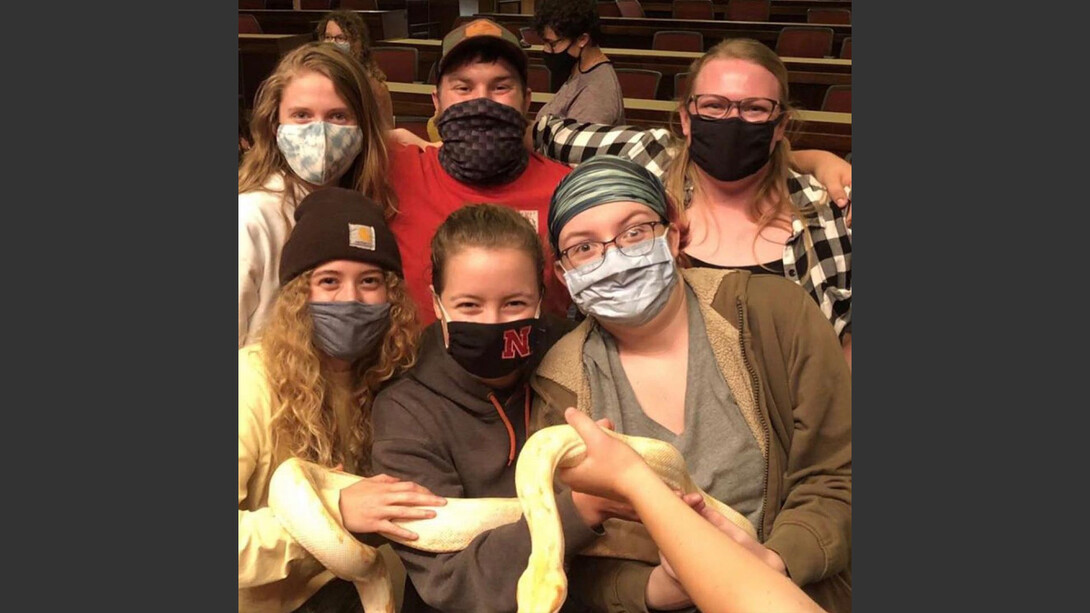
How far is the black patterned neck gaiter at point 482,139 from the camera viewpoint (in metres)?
1.87

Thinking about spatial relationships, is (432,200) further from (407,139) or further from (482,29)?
(482,29)

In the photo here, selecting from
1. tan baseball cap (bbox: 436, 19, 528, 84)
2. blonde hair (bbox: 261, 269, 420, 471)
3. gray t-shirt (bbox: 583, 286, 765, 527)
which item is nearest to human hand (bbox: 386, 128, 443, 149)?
tan baseball cap (bbox: 436, 19, 528, 84)

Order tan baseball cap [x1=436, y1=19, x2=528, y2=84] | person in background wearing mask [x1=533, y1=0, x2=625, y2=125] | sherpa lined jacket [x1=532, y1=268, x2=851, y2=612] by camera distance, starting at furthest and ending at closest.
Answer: person in background wearing mask [x1=533, y1=0, x2=625, y2=125], tan baseball cap [x1=436, y1=19, x2=528, y2=84], sherpa lined jacket [x1=532, y1=268, x2=851, y2=612]

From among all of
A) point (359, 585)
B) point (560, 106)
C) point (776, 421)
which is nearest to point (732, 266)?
point (776, 421)

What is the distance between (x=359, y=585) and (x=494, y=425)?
0.38 metres

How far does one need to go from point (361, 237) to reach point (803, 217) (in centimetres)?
84

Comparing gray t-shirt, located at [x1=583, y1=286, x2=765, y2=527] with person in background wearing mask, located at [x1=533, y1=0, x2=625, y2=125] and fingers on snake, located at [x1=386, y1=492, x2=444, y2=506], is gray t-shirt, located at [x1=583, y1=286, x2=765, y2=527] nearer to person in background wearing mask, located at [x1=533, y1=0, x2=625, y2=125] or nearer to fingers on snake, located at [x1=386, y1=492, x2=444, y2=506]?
fingers on snake, located at [x1=386, y1=492, x2=444, y2=506]

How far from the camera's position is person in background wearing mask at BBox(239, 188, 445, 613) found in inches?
66.6

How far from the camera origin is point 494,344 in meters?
1.63

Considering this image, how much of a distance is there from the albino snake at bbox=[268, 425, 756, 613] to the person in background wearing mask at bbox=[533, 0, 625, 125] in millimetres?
774

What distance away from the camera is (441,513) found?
64.4 inches

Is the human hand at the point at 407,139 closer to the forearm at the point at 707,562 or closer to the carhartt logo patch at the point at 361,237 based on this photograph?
the carhartt logo patch at the point at 361,237

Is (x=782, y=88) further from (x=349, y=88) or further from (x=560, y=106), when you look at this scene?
(x=349, y=88)

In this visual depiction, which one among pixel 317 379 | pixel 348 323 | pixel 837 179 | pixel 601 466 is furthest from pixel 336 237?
pixel 837 179
